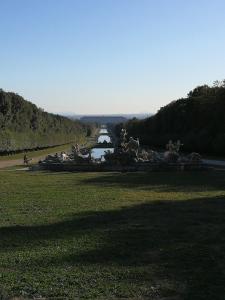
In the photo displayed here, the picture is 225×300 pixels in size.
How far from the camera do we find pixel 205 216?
1367cm

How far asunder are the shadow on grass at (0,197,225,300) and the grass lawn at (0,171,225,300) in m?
0.01

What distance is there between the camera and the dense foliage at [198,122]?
181 ft

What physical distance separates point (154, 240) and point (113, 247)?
939mm

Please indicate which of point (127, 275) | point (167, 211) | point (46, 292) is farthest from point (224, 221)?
point (46, 292)

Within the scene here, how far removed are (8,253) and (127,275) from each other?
7.96 feet

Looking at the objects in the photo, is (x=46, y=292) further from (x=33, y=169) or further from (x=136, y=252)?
(x=33, y=169)

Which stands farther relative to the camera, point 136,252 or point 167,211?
point 167,211

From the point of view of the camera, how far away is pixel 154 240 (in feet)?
34.7

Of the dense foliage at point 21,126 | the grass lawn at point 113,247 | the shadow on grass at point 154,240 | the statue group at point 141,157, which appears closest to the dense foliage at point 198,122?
the statue group at point 141,157

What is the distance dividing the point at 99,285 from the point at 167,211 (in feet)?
23.1

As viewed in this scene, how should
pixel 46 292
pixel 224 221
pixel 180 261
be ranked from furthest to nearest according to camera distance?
pixel 224 221 → pixel 180 261 → pixel 46 292

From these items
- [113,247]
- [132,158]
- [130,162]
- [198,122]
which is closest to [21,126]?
[198,122]

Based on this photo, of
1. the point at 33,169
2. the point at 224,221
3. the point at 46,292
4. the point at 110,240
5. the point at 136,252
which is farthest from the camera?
the point at 33,169

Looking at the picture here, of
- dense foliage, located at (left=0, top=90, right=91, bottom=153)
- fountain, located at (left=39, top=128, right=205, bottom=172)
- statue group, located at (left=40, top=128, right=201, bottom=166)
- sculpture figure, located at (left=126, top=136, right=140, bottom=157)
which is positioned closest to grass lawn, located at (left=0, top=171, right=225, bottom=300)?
fountain, located at (left=39, top=128, right=205, bottom=172)
